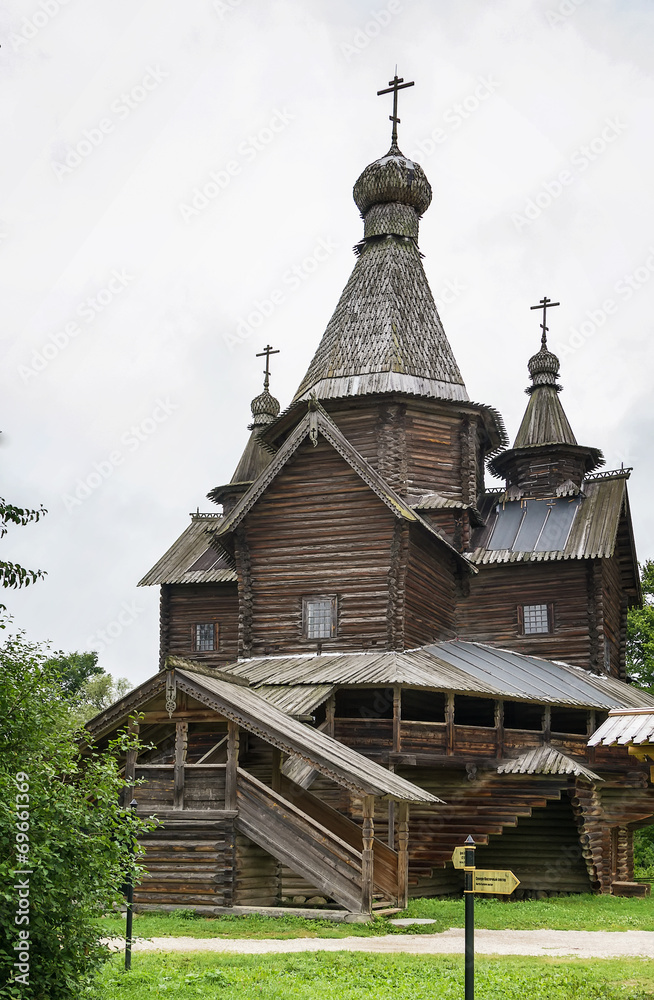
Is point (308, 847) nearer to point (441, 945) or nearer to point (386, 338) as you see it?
point (441, 945)

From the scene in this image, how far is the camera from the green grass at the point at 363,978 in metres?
10.8

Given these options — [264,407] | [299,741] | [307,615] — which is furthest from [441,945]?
[264,407]

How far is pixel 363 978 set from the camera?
38.7 ft

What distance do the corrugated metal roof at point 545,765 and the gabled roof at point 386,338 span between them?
32.7 feet

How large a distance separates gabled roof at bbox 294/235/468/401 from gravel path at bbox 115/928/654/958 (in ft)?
51.8

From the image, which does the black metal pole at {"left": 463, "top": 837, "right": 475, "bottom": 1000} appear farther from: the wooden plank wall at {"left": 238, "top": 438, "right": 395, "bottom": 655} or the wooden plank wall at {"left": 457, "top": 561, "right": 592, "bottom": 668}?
the wooden plank wall at {"left": 457, "top": 561, "right": 592, "bottom": 668}

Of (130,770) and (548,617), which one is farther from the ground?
(548,617)

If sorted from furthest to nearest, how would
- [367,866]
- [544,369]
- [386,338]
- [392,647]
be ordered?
[544,369], [386,338], [392,647], [367,866]

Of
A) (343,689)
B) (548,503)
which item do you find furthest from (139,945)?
(548,503)

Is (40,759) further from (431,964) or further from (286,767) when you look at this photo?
(286,767)

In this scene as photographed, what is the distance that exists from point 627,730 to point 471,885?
2.11 meters

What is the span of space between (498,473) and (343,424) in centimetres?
715

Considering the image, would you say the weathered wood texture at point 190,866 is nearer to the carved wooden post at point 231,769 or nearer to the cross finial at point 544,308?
the carved wooden post at point 231,769

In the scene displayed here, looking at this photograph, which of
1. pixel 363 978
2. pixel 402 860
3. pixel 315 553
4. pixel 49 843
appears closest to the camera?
pixel 49 843
